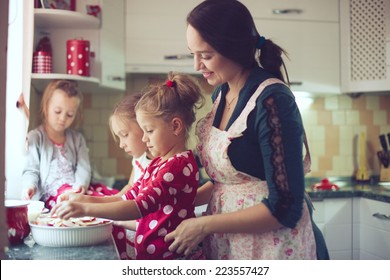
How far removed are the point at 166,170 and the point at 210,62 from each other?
7.2 inches

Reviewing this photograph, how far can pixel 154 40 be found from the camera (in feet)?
4.43

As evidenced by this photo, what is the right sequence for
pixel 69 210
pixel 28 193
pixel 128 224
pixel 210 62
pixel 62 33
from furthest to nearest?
pixel 62 33 → pixel 28 193 → pixel 128 224 → pixel 210 62 → pixel 69 210

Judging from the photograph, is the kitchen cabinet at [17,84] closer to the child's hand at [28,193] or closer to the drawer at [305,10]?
the child's hand at [28,193]

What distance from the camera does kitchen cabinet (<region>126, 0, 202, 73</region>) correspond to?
1.21 m

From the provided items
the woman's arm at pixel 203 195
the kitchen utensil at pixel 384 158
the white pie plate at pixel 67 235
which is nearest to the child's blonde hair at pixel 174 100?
the woman's arm at pixel 203 195

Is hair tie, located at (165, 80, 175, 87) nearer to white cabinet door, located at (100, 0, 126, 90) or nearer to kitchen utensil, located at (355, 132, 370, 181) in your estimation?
white cabinet door, located at (100, 0, 126, 90)

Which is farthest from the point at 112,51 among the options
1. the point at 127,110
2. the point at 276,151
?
the point at 276,151

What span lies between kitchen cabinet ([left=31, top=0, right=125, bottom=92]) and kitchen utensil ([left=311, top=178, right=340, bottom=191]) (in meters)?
0.60

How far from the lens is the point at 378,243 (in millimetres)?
1047

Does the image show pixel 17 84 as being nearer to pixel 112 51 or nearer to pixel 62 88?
pixel 62 88

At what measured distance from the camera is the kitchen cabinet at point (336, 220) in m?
1.12

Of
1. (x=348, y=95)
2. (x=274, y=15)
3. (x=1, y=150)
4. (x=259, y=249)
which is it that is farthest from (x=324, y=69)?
(x=1, y=150)

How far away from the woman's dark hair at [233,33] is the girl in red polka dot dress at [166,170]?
0.10 meters
